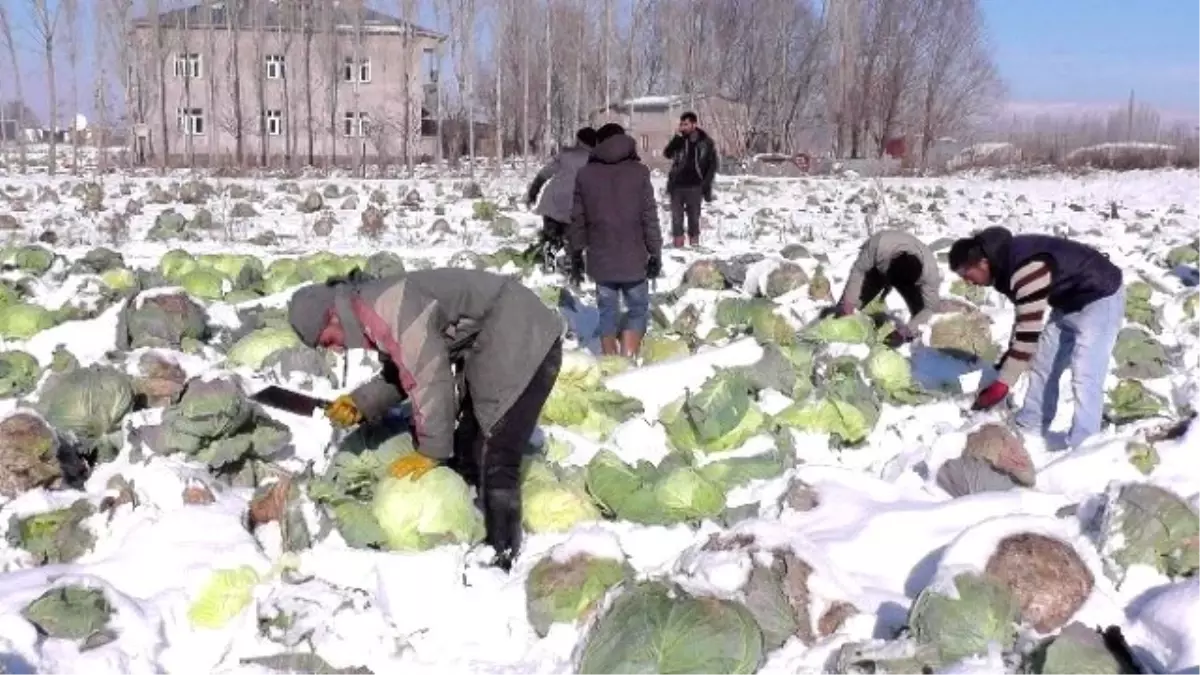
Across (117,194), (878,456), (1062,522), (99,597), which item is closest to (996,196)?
(117,194)

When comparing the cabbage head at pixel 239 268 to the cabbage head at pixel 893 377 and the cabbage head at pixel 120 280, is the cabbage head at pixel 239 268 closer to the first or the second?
the cabbage head at pixel 120 280

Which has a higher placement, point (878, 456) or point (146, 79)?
point (146, 79)

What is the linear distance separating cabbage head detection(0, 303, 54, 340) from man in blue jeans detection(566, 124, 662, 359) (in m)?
4.01

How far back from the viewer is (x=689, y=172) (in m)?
14.8

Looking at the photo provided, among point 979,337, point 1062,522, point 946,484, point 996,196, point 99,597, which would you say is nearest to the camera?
point 99,597

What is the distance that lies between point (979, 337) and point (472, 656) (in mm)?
5403

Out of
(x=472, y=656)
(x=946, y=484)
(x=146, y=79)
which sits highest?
(x=146, y=79)

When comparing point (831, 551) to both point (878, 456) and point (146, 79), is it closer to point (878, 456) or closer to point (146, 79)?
point (878, 456)

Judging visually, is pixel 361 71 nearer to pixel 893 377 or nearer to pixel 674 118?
pixel 674 118

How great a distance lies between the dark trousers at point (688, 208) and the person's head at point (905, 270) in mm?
6000

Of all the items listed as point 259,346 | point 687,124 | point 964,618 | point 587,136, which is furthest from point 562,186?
point 964,618

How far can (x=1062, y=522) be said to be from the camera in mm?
4992

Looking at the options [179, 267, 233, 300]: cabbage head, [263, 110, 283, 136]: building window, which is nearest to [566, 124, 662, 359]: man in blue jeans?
[179, 267, 233, 300]: cabbage head

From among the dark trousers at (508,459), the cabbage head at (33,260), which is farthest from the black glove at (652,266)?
the cabbage head at (33,260)
